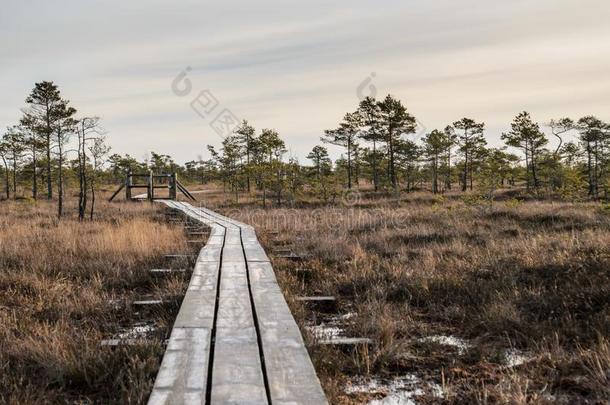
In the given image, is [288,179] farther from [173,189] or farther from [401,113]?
[401,113]

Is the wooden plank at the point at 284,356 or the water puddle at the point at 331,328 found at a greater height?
the wooden plank at the point at 284,356

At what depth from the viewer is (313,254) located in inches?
285

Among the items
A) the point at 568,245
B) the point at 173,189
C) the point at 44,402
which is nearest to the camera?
the point at 44,402

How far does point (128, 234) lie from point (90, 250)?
161 cm

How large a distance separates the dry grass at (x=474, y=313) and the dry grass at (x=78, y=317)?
1.26 meters

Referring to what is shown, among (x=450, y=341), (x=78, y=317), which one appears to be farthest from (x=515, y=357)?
(x=78, y=317)

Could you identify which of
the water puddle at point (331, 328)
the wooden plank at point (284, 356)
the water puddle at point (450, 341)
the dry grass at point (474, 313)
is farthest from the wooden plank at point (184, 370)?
the water puddle at point (450, 341)

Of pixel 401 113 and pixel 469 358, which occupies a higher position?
pixel 401 113

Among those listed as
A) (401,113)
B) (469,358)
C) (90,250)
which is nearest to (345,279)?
(469,358)

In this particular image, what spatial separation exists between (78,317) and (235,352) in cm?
225

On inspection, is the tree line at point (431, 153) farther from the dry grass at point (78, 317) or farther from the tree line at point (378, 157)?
the dry grass at point (78, 317)

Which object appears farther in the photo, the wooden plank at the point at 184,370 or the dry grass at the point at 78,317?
the dry grass at the point at 78,317

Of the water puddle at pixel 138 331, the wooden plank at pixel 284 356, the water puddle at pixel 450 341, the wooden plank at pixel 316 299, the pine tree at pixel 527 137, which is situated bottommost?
the water puddle at pixel 450 341

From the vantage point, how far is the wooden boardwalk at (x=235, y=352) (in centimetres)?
211
